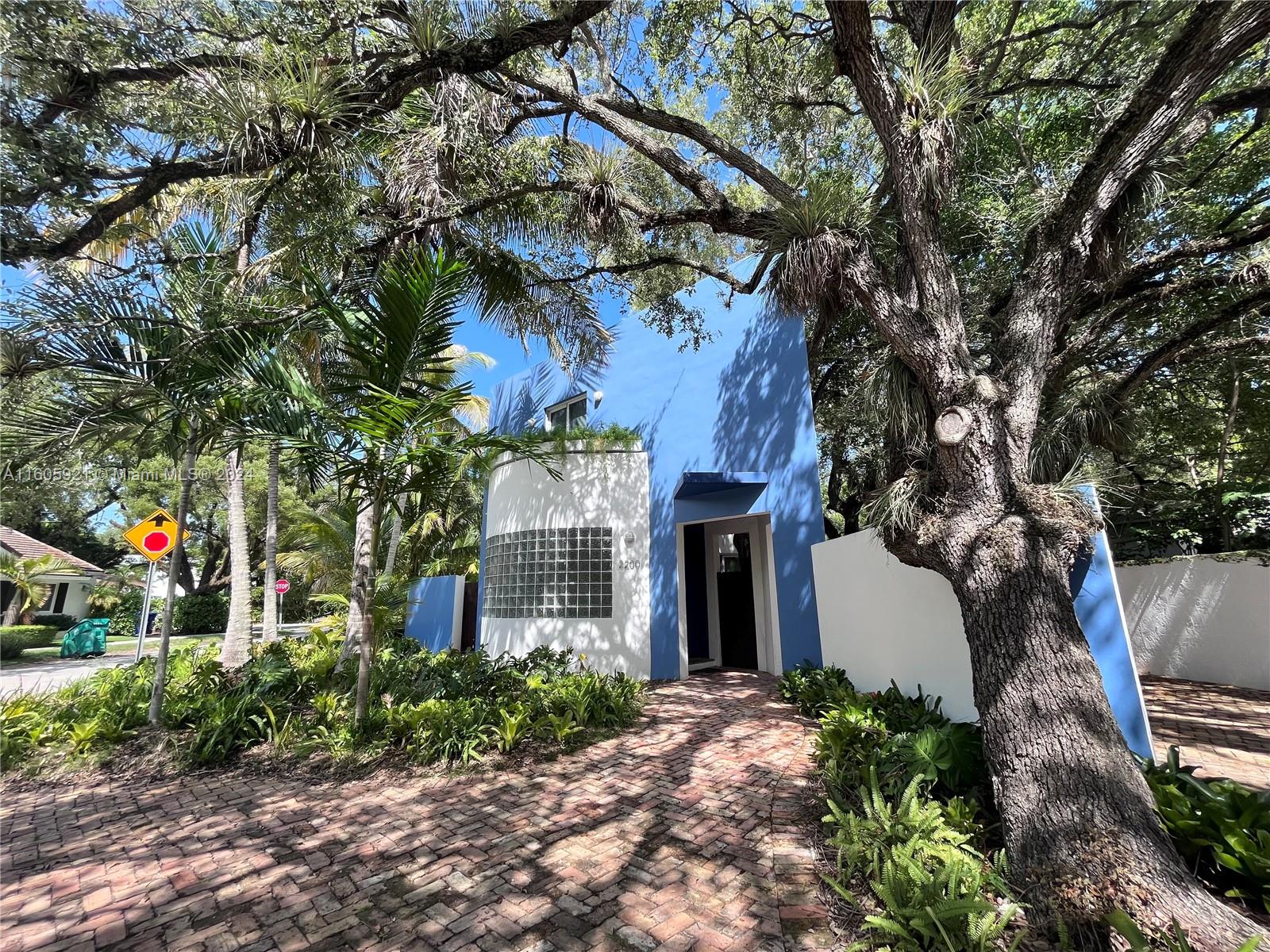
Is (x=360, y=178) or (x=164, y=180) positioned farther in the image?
(x=360, y=178)

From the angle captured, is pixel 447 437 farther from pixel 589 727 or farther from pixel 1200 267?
pixel 1200 267

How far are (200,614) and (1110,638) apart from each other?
2859 centimetres

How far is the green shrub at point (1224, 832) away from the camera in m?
2.78

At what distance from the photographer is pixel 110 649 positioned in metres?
17.7

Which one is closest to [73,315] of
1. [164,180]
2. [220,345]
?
[220,345]

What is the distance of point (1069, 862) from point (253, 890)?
4.54 m

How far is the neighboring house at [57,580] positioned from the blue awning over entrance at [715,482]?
21303 millimetres

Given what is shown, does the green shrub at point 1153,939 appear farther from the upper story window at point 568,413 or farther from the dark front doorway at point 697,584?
the upper story window at point 568,413

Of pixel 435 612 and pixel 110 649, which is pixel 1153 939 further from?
pixel 110 649

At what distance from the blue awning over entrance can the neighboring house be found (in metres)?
21.3

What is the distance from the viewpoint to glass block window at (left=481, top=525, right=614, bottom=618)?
30.5ft

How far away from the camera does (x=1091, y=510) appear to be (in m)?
3.89

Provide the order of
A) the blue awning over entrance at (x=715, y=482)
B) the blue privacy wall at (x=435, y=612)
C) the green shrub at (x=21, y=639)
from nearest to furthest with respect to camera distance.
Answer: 1. the blue awning over entrance at (x=715, y=482)
2. the blue privacy wall at (x=435, y=612)
3. the green shrub at (x=21, y=639)

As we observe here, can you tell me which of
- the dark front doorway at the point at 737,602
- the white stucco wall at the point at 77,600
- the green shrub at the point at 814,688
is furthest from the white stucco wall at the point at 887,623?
the white stucco wall at the point at 77,600
